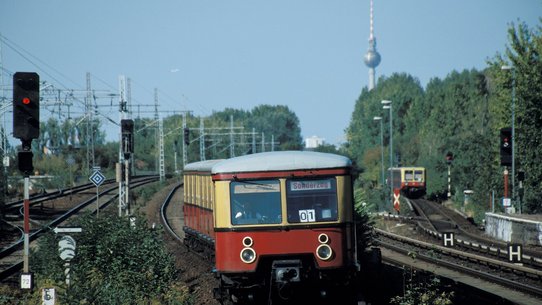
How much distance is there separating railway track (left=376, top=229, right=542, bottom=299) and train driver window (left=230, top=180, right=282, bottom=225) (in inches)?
135

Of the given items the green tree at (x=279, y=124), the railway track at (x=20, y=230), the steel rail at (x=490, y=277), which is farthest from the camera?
the green tree at (x=279, y=124)

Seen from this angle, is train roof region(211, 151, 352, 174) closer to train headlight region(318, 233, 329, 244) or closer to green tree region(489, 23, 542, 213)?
train headlight region(318, 233, 329, 244)

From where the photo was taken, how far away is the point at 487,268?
86.9 feet

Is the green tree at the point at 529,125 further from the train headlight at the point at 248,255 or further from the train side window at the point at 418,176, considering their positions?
the train headlight at the point at 248,255

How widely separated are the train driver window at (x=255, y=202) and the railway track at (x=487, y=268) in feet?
11.2

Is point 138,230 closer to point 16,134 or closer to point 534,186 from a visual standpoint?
point 16,134

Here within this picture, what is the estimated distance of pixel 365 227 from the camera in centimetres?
2327

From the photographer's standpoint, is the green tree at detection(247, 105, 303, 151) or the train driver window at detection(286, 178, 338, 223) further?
the green tree at detection(247, 105, 303, 151)

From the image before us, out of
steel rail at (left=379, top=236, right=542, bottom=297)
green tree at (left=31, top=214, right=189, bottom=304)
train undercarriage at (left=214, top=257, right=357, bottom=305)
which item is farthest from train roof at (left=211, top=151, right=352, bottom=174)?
steel rail at (left=379, top=236, right=542, bottom=297)

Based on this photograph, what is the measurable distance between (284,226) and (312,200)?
0.68 m

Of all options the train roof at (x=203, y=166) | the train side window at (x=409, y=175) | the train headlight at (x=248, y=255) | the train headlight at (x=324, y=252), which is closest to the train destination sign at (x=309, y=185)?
the train headlight at (x=324, y=252)

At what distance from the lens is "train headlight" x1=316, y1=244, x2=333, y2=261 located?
Answer: 15805mm

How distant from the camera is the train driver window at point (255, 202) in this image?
15.9m

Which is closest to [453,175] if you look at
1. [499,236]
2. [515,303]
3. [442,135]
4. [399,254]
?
[442,135]
